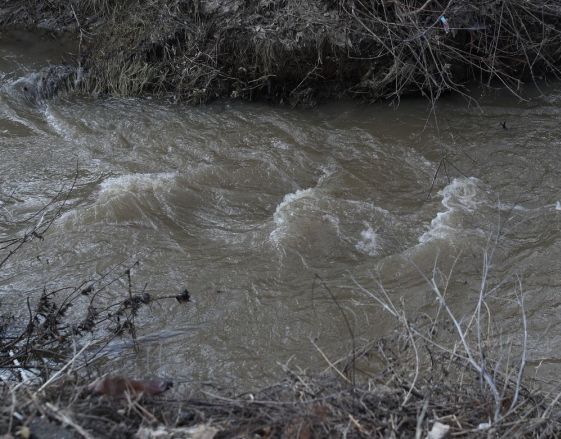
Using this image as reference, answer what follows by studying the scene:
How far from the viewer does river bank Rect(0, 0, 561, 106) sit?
732 cm

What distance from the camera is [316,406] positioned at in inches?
114

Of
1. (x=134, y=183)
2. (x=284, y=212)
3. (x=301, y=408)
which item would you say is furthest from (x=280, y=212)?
(x=301, y=408)

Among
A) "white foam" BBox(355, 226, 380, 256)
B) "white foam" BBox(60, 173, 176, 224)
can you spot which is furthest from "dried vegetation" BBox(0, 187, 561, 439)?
A: "white foam" BBox(60, 173, 176, 224)

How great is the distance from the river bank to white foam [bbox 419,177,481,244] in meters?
1.36

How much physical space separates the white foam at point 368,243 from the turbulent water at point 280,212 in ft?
0.05

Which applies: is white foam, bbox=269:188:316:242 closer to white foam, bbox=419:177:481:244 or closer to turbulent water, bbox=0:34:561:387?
turbulent water, bbox=0:34:561:387

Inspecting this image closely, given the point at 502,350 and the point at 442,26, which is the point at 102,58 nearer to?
the point at 442,26

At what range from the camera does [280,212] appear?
5789mm

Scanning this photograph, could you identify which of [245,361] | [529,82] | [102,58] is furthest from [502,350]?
[102,58]

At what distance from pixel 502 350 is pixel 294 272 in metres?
1.57

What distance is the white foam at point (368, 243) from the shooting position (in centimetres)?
534

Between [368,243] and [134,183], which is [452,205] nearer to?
[368,243]

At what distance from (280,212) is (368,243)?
0.81 meters

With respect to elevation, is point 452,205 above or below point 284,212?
above
